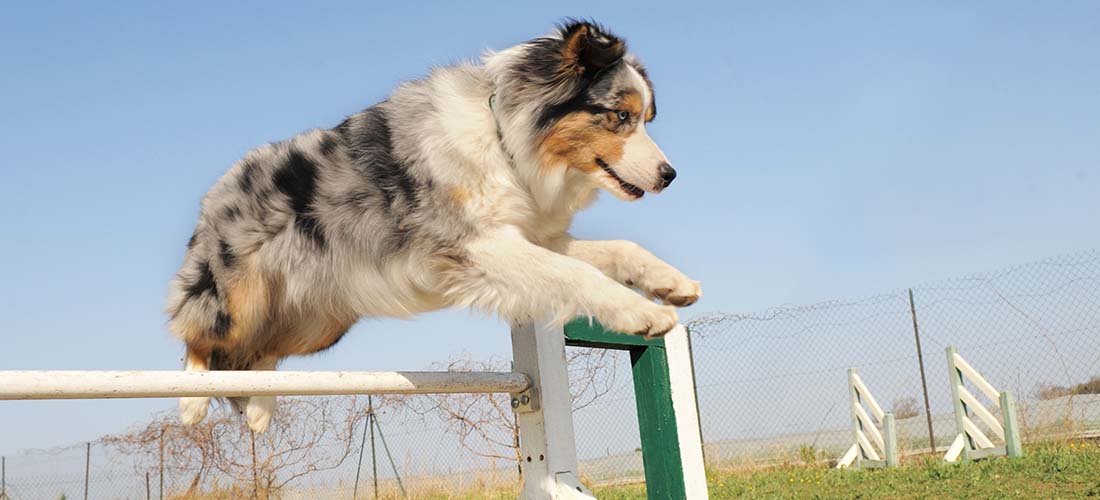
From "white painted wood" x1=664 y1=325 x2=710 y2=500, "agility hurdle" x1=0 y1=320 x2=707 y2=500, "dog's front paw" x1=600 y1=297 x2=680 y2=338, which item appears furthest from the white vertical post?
"white painted wood" x1=664 y1=325 x2=710 y2=500

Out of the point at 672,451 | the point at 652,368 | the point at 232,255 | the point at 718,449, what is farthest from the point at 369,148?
the point at 718,449

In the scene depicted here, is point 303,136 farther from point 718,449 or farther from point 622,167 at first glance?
point 718,449

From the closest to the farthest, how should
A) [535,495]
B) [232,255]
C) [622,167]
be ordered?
[535,495] < [622,167] < [232,255]

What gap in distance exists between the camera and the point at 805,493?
7844 mm

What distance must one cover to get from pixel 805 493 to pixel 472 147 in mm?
6030

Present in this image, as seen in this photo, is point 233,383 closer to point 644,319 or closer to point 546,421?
point 546,421

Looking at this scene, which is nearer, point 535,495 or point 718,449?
point 535,495

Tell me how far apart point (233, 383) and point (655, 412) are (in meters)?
1.42

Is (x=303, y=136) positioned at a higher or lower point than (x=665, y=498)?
higher

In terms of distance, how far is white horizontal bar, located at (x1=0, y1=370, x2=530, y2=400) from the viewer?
198 cm

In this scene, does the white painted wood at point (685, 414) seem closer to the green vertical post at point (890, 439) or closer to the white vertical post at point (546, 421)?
the white vertical post at point (546, 421)

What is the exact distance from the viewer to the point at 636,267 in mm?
3002

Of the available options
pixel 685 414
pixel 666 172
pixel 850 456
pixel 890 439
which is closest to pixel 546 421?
pixel 685 414

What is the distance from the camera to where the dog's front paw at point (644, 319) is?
2566mm
